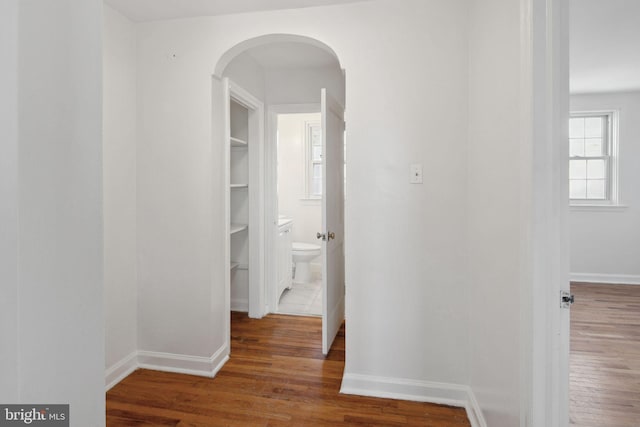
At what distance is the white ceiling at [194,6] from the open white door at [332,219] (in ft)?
1.90

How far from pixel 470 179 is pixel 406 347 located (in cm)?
111

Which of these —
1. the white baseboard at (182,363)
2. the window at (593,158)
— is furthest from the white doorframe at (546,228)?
the window at (593,158)

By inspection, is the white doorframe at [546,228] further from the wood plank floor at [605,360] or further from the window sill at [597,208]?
the window sill at [597,208]

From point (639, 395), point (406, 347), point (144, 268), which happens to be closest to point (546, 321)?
point (406, 347)

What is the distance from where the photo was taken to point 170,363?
8.11ft

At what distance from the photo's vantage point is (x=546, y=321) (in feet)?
3.99

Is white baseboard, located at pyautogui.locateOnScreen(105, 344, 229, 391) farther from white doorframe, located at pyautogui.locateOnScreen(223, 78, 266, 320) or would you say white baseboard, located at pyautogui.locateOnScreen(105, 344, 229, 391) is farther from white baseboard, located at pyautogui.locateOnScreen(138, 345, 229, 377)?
white doorframe, located at pyautogui.locateOnScreen(223, 78, 266, 320)

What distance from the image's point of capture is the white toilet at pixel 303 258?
446 cm

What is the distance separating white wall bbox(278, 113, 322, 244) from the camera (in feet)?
17.6

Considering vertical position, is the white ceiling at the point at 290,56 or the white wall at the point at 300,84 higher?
the white ceiling at the point at 290,56

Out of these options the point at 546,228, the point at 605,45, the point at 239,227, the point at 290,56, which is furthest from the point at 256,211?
the point at 605,45

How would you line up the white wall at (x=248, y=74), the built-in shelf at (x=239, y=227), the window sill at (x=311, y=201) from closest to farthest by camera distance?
the white wall at (x=248, y=74)
the built-in shelf at (x=239, y=227)
the window sill at (x=311, y=201)

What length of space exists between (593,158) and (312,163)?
3.87 meters

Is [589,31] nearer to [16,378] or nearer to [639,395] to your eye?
[639,395]
